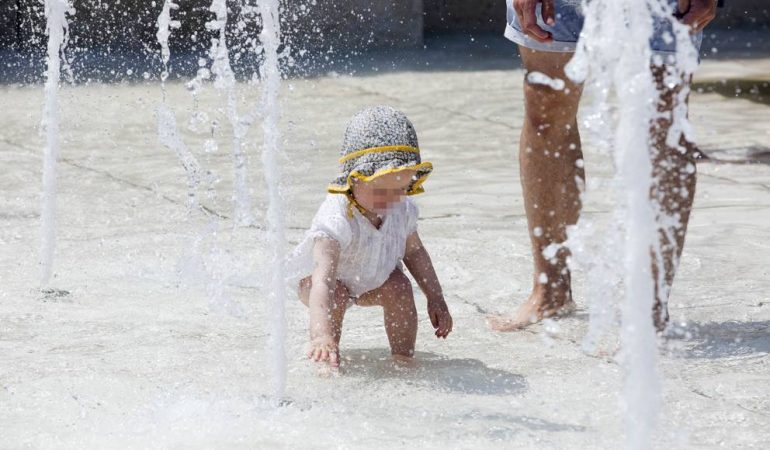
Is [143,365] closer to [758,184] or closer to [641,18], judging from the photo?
[641,18]

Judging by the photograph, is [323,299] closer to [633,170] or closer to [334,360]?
[334,360]

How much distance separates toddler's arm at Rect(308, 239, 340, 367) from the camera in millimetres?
3076

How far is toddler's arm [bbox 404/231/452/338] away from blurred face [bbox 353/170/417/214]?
16 cm

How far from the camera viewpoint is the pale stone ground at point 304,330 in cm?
279

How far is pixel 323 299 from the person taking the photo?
314cm

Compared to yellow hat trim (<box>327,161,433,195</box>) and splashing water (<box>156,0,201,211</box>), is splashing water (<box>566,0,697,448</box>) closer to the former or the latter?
yellow hat trim (<box>327,161,433,195</box>)

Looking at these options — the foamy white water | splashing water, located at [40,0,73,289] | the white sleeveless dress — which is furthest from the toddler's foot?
splashing water, located at [40,0,73,289]

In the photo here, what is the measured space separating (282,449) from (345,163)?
807mm

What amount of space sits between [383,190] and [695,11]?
0.89 m

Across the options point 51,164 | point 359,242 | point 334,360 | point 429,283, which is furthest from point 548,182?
point 51,164

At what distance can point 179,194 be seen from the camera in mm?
5332

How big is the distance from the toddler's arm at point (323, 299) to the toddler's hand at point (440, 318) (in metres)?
0.24

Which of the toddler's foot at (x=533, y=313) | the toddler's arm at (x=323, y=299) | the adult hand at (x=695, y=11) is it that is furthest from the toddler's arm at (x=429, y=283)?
the adult hand at (x=695, y=11)

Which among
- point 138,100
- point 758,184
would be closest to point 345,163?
point 758,184
